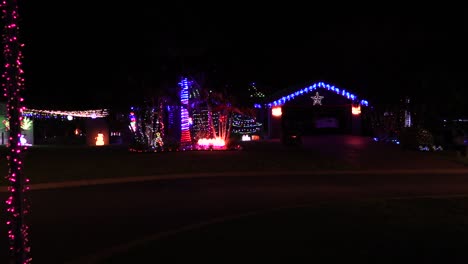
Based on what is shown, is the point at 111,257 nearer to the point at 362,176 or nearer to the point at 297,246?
the point at 297,246

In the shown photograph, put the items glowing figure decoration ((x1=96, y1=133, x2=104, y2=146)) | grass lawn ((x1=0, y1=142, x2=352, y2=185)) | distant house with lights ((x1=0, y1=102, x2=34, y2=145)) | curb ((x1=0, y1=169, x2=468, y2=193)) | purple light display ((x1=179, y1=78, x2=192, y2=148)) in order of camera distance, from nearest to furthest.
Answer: curb ((x1=0, y1=169, x2=468, y2=193)) → grass lawn ((x1=0, y1=142, x2=352, y2=185)) → purple light display ((x1=179, y1=78, x2=192, y2=148)) → glowing figure decoration ((x1=96, y1=133, x2=104, y2=146)) → distant house with lights ((x1=0, y1=102, x2=34, y2=145))

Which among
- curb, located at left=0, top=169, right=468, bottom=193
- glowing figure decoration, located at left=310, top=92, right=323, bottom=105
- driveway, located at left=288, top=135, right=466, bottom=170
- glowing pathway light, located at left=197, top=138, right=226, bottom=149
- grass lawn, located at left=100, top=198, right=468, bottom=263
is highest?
glowing figure decoration, located at left=310, top=92, right=323, bottom=105

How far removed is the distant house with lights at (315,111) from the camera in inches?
1647

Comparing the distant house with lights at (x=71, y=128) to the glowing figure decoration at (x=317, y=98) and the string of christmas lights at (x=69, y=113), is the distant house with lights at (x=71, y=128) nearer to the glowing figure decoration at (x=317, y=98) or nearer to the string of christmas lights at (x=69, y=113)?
the string of christmas lights at (x=69, y=113)

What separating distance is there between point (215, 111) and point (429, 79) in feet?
47.3

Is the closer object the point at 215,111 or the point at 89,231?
A: the point at 89,231

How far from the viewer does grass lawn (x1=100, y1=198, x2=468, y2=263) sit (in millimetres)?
7324

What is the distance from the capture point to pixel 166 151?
2966 centimetres

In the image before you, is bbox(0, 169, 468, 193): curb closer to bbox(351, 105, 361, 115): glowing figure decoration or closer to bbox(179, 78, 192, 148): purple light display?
bbox(179, 78, 192, 148): purple light display

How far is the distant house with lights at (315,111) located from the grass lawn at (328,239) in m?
30.1

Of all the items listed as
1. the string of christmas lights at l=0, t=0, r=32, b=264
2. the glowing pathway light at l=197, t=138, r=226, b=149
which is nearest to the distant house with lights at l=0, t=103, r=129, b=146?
the glowing pathway light at l=197, t=138, r=226, b=149

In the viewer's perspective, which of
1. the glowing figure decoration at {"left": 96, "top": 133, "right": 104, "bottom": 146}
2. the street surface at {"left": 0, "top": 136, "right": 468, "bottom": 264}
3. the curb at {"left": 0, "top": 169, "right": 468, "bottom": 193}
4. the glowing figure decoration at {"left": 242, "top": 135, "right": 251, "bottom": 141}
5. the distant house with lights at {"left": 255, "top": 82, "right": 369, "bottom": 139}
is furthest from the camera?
the glowing figure decoration at {"left": 96, "top": 133, "right": 104, "bottom": 146}

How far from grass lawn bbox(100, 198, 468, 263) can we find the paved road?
1.18 m

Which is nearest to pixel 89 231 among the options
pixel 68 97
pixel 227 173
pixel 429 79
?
pixel 227 173
